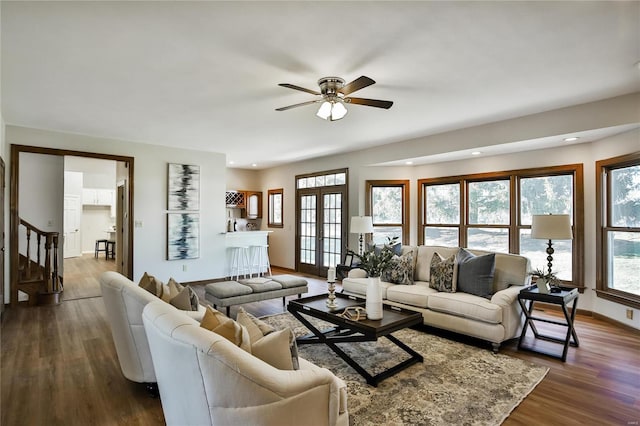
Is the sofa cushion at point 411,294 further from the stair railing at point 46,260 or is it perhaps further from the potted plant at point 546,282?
the stair railing at point 46,260

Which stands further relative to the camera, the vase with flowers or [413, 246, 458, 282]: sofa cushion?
[413, 246, 458, 282]: sofa cushion

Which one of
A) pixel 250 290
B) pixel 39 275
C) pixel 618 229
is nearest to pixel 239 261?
pixel 250 290

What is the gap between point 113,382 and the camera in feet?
9.16

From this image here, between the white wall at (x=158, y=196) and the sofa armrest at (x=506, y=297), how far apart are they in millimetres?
5247

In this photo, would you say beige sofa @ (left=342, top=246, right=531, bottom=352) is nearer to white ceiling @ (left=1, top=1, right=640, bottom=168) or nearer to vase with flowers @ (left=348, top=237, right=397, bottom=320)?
vase with flowers @ (left=348, top=237, right=397, bottom=320)

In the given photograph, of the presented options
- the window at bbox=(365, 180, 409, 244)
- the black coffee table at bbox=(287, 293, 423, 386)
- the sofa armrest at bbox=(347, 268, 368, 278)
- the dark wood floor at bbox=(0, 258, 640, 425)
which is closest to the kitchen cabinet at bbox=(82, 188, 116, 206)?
the dark wood floor at bbox=(0, 258, 640, 425)

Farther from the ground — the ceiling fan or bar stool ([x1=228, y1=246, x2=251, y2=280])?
the ceiling fan

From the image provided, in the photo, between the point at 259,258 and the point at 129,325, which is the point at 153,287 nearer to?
the point at 129,325

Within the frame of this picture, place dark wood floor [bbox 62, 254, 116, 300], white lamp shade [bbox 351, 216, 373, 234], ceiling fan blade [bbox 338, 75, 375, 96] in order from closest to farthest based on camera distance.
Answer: ceiling fan blade [bbox 338, 75, 375, 96] → white lamp shade [bbox 351, 216, 373, 234] → dark wood floor [bbox 62, 254, 116, 300]

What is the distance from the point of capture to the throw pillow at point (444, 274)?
4.05 m

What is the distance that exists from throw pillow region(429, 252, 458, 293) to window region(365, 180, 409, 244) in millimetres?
2443

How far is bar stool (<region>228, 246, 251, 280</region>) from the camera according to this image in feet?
23.6

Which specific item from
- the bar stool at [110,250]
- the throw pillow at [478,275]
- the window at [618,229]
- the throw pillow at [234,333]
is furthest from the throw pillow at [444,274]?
the bar stool at [110,250]

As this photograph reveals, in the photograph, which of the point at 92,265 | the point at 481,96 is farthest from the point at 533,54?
the point at 92,265
